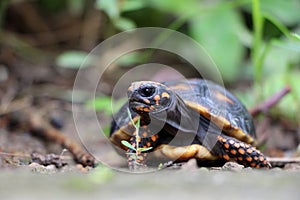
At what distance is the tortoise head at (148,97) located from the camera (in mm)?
2252

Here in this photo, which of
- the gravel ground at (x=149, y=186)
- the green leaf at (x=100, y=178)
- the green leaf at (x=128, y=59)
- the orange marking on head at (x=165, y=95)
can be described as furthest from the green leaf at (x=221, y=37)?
the green leaf at (x=100, y=178)

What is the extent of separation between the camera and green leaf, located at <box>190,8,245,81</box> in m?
4.92

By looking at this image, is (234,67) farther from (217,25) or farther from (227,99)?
(227,99)

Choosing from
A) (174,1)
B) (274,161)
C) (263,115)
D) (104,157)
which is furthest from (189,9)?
(274,161)

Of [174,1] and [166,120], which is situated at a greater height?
[174,1]

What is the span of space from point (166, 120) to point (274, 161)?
63cm

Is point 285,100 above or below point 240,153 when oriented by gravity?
above

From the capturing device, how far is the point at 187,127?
8.22 ft

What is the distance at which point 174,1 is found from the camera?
5.21 metres

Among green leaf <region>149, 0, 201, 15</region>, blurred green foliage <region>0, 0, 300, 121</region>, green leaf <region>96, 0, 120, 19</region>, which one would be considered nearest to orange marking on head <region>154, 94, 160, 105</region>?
green leaf <region>96, 0, 120, 19</region>

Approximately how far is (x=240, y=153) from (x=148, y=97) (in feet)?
1.84

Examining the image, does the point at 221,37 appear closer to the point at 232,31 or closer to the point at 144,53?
the point at 232,31

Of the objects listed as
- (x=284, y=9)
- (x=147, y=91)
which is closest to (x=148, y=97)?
(x=147, y=91)

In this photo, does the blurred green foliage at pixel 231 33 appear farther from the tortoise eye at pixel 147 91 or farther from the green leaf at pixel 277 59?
the tortoise eye at pixel 147 91
